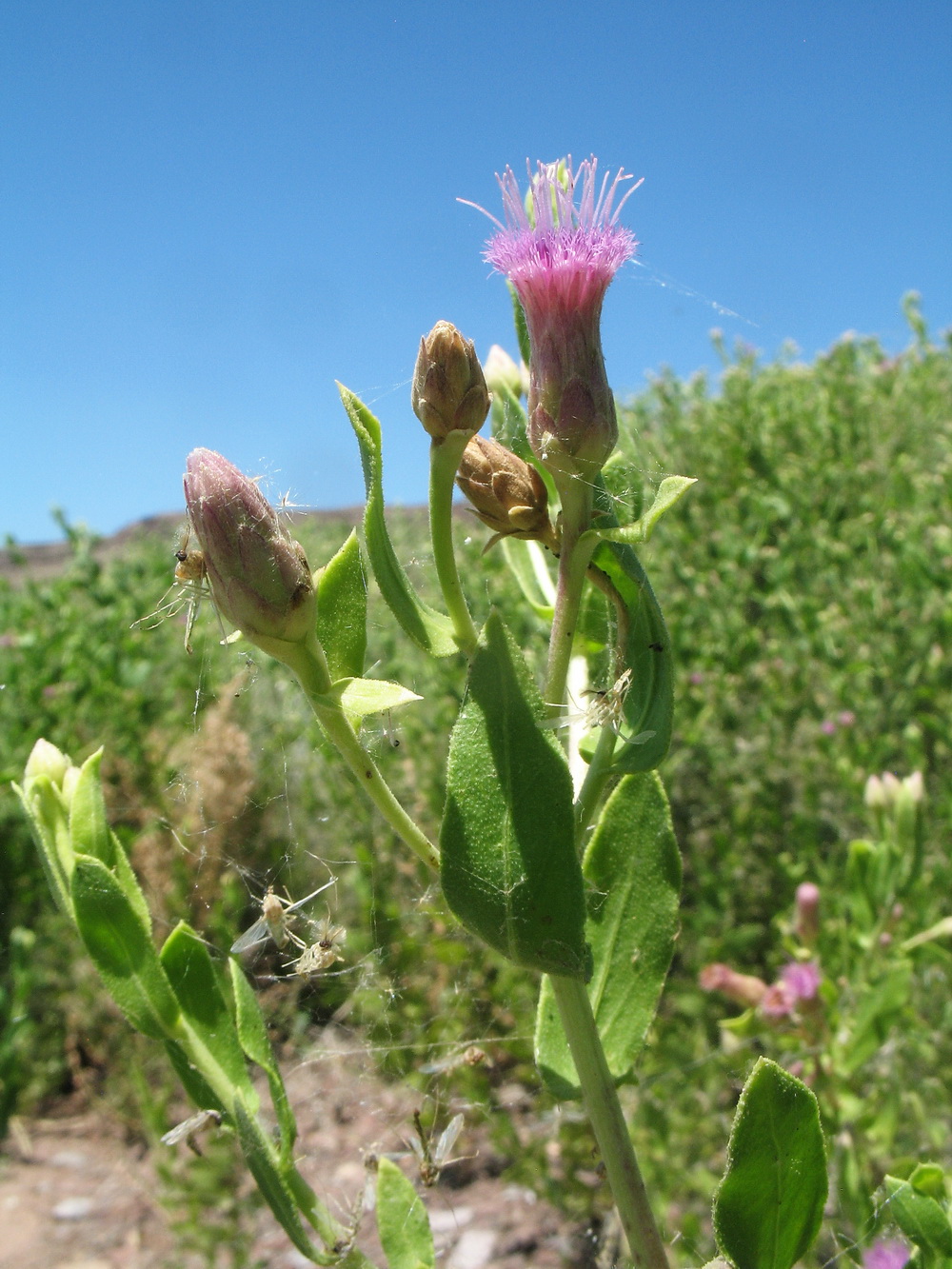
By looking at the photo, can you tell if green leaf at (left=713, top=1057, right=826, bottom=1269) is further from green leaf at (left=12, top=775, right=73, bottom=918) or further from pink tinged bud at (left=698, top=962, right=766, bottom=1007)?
pink tinged bud at (left=698, top=962, right=766, bottom=1007)

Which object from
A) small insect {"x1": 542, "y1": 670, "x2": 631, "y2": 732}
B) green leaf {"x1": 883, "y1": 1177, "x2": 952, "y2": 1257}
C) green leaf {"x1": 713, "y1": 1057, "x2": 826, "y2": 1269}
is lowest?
green leaf {"x1": 883, "y1": 1177, "x2": 952, "y2": 1257}

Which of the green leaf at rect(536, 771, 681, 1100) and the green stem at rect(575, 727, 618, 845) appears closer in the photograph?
the green stem at rect(575, 727, 618, 845)

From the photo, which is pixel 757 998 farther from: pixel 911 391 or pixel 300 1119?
pixel 911 391

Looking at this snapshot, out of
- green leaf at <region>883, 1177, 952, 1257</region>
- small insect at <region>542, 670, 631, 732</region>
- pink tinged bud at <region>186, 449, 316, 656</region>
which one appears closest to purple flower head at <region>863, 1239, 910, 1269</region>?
green leaf at <region>883, 1177, 952, 1257</region>

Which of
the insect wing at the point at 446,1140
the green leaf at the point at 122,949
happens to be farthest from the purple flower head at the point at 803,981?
the green leaf at the point at 122,949

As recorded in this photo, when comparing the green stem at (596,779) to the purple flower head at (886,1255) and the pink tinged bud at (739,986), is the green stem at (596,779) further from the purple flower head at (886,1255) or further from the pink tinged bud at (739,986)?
the pink tinged bud at (739,986)

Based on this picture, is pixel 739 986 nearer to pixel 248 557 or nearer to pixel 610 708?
pixel 610 708

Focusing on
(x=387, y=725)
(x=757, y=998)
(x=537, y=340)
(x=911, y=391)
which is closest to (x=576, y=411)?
(x=537, y=340)
